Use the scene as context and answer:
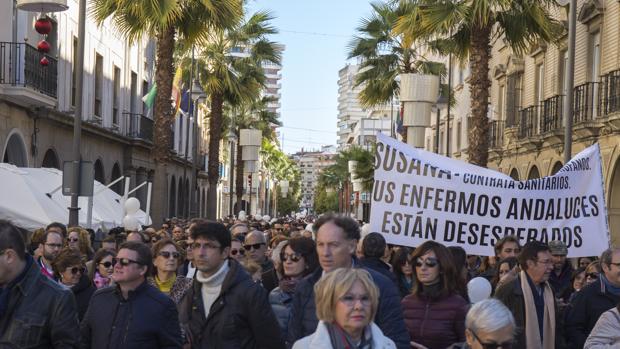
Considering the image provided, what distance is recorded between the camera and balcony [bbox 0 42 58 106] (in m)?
24.1

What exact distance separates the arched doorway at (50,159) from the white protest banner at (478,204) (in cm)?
1967

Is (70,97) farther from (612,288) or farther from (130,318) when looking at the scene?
(130,318)

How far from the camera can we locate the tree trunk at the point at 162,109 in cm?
2552

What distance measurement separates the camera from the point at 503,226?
11648 mm

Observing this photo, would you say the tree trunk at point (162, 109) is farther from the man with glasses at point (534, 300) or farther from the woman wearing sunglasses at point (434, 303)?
the woman wearing sunglasses at point (434, 303)

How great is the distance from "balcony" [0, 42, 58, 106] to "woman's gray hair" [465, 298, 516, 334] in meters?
20.0

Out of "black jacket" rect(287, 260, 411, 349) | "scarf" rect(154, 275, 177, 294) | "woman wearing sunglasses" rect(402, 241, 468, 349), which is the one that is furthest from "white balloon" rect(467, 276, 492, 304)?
"scarf" rect(154, 275, 177, 294)

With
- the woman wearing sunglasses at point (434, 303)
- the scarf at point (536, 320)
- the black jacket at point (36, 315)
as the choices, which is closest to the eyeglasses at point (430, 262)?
the woman wearing sunglasses at point (434, 303)

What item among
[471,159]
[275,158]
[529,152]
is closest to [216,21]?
[471,159]

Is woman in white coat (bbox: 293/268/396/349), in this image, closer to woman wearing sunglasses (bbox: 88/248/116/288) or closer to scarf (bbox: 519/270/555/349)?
scarf (bbox: 519/270/555/349)

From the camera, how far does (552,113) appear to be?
31.0 m

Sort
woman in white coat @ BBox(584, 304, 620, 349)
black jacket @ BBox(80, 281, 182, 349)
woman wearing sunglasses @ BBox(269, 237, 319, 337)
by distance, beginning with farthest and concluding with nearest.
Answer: woman wearing sunglasses @ BBox(269, 237, 319, 337)
woman in white coat @ BBox(584, 304, 620, 349)
black jacket @ BBox(80, 281, 182, 349)

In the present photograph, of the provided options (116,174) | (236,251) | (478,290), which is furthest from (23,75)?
(478,290)

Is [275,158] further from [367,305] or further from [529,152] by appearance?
[367,305]
